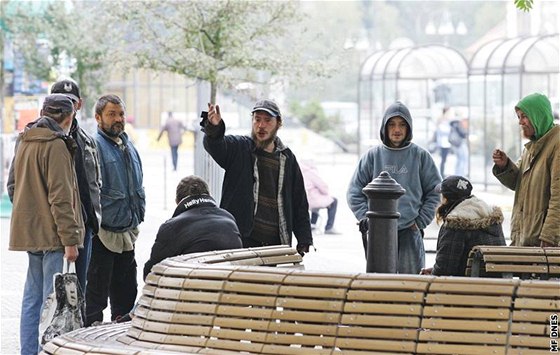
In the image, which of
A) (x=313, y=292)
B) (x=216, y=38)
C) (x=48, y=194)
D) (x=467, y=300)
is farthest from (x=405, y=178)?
(x=216, y=38)

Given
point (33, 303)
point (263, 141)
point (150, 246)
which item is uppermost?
point (263, 141)

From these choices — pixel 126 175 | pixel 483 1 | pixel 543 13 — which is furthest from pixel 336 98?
pixel 126 175

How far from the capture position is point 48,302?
312 inches

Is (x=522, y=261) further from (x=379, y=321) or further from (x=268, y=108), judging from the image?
(x=268, y=108)

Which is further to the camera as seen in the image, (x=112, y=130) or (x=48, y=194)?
(x=112, y=130)

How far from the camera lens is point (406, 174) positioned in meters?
9.44

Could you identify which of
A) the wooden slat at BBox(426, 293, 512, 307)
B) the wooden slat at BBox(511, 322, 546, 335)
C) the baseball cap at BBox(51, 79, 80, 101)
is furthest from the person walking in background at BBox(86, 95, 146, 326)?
the wooden slat at BBox(511, 322, 546, 335)

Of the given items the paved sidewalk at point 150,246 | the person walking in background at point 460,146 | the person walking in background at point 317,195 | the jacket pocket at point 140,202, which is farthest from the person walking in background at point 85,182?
the person walking in background at point 460,146

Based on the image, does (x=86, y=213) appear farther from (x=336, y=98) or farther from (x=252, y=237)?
(x=336, y=98)

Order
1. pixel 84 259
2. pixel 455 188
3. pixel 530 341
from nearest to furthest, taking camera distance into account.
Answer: pixel 530 341 < pixel 455 188 < pixel 84 259

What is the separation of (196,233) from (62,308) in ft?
2.86

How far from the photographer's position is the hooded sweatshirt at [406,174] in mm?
9352

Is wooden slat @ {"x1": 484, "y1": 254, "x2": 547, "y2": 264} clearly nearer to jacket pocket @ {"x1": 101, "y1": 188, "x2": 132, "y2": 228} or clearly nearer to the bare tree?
jacket pocket @ {"x1": 101, "y1": 188, "x2": 132, "y2": 228}

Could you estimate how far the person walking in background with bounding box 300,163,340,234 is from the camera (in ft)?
70.4
